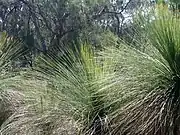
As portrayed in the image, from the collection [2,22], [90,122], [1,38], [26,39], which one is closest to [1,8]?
[2,22]

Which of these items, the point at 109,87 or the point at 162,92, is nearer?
the point at 162,92

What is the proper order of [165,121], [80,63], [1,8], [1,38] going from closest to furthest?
1. [165,121]
2. [80,63]
3. [1,38]
4. [1,8]

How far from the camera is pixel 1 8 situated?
1756 centimetres

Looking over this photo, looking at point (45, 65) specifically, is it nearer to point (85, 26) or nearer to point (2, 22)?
point (85, 26)

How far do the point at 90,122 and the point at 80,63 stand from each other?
658 millimetres

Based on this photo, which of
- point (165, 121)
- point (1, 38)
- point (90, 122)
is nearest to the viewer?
point (165, 121)

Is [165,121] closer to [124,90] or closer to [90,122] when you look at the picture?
[124,90]

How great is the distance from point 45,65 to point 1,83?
0.91 metres

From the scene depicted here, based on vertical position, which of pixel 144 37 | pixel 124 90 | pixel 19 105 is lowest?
pixel 19 105

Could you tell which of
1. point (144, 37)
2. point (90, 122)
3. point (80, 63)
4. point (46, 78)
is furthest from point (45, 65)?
point (144, 37)

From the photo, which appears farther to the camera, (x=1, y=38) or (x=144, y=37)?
(x=1, y=38)

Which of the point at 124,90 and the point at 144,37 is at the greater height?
the point at 144,37

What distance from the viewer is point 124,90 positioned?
3996mm

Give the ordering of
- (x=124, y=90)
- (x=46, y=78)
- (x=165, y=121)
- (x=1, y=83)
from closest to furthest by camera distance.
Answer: (x=165, y=121), (x=124, y=90), (x=46, y=78), (x=1, y=83)
